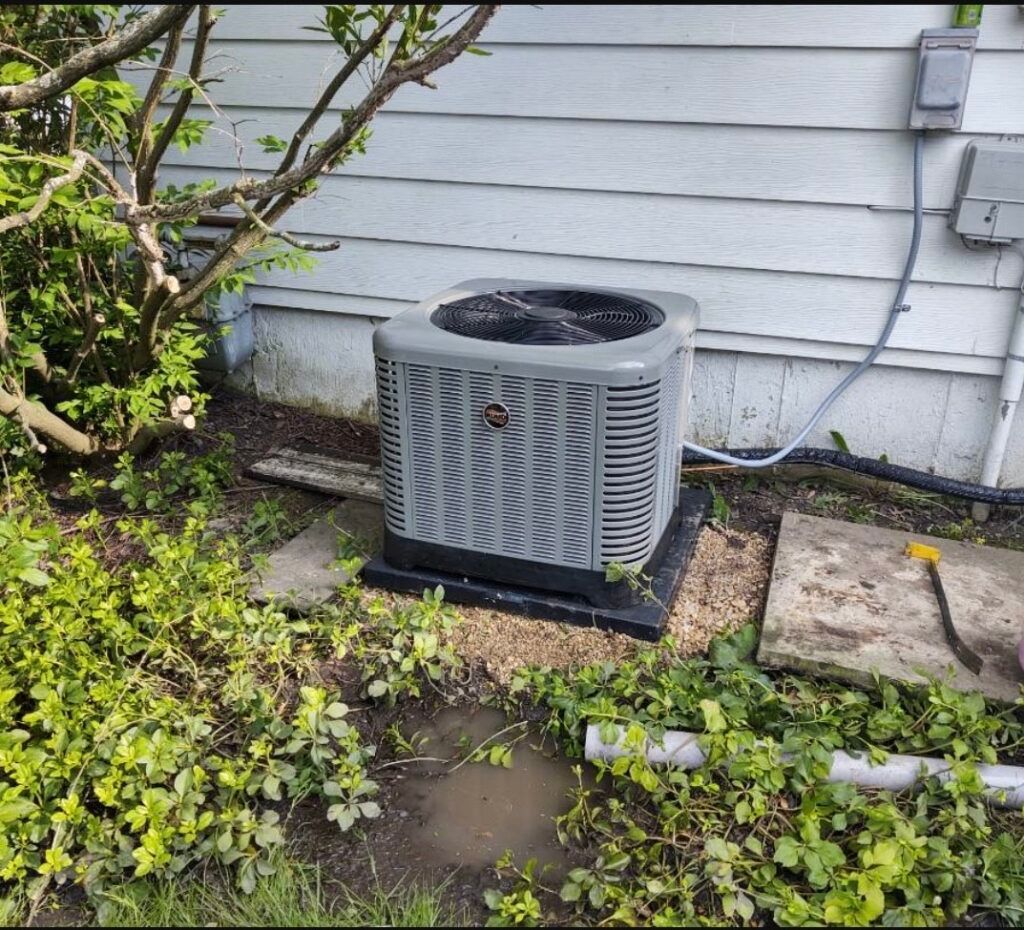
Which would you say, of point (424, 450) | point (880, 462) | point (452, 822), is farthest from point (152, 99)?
point (880, 462)

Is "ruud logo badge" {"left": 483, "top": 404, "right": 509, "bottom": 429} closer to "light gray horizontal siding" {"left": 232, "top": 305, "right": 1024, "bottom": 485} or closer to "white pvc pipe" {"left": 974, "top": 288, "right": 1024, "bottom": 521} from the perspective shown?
"light gray horizontal siding" {"left": 232, "top": 305, "right": 1024, "bottom": 485}

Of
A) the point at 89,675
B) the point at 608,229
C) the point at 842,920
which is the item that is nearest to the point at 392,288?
the point at 608,229

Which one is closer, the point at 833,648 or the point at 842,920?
the point at 842,920

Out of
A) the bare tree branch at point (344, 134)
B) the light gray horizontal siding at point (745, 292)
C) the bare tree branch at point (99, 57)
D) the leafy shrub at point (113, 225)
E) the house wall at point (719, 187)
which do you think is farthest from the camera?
the light gray horizontal siding at point (745, 292)

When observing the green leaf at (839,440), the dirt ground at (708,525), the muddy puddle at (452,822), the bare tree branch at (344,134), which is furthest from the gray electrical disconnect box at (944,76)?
the muddy puddle at (452,822)

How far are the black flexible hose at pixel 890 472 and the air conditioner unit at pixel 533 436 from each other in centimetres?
68

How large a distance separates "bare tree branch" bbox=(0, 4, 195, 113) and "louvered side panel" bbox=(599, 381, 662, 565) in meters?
1.22

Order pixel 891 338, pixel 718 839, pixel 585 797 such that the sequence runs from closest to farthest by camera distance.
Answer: pixel 718 839
pixel 585 797
pixel 891 338

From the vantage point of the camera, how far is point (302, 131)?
2.45 metres

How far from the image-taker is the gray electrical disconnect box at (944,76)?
253cm

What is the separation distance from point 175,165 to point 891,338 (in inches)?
111

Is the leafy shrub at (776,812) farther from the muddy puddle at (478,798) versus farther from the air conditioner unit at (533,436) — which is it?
the air conditioner unit at (533,436)

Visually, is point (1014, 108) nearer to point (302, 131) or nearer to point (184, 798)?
point (302, 131)

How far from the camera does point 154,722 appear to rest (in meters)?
2.03
